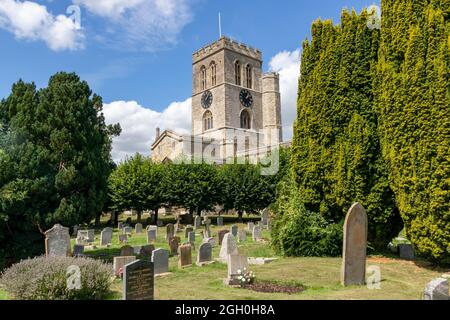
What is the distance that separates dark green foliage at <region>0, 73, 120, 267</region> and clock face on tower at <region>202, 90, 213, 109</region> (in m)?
42.0

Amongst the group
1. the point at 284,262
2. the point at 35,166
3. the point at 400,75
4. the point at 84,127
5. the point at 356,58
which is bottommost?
the point at 284,262

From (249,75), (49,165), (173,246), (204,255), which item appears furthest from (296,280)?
(249,75)

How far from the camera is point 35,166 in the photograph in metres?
11.2

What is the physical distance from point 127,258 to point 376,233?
7.70 m

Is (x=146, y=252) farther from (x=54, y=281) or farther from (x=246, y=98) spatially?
(x=246, y=98)

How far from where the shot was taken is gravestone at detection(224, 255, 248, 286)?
8.57 m

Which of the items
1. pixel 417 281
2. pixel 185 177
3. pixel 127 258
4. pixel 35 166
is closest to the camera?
pixel 417 281

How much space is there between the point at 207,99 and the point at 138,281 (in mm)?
50416

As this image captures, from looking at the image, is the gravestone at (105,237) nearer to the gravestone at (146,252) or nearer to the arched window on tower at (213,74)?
the gravestone at (146,252)

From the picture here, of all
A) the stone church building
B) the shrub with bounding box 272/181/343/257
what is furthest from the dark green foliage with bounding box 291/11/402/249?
the stone church building

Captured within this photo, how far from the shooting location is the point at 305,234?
40.8ft

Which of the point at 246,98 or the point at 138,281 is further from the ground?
the point at 246,98
